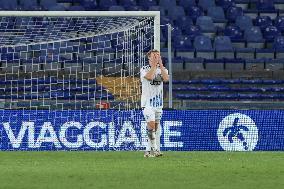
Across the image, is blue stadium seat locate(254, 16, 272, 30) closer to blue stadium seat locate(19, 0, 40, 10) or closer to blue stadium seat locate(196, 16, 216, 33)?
blue stadium seat locate(196, 16, 216, 33)

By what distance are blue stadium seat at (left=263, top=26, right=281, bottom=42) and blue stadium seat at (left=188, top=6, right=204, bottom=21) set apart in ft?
7.63

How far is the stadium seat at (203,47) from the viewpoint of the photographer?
1218 inches

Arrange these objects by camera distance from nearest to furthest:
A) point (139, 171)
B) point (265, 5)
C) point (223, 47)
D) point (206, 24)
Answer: point (139, 171) < point (223, 47) < point (206, 24) < point (265, 5)

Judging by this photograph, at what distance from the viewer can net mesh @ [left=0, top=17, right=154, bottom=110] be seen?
21281mm

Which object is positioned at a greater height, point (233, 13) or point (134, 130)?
point (233, 13)

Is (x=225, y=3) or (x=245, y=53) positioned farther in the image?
(x=225, y=3)

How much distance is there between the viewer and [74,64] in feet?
84.0

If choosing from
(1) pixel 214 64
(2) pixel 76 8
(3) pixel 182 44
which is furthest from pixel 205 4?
(2) pixel 76 8

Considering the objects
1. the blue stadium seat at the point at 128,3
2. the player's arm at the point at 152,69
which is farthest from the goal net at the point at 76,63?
the blue stadium seat at the point at 128,3

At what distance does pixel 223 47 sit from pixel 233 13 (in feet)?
8.42

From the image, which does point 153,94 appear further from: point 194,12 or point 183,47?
point 194,12

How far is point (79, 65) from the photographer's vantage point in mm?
25688

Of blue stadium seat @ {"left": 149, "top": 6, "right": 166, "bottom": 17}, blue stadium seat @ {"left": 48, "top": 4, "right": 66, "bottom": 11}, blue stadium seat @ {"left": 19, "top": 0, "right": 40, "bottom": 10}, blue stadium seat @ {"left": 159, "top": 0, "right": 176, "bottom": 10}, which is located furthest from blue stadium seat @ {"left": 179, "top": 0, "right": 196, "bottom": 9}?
blue stadium seat @ {"left": 19, "top": 0, "right": 40, "bottom": 10}

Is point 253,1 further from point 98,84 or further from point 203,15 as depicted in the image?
point 98,84
